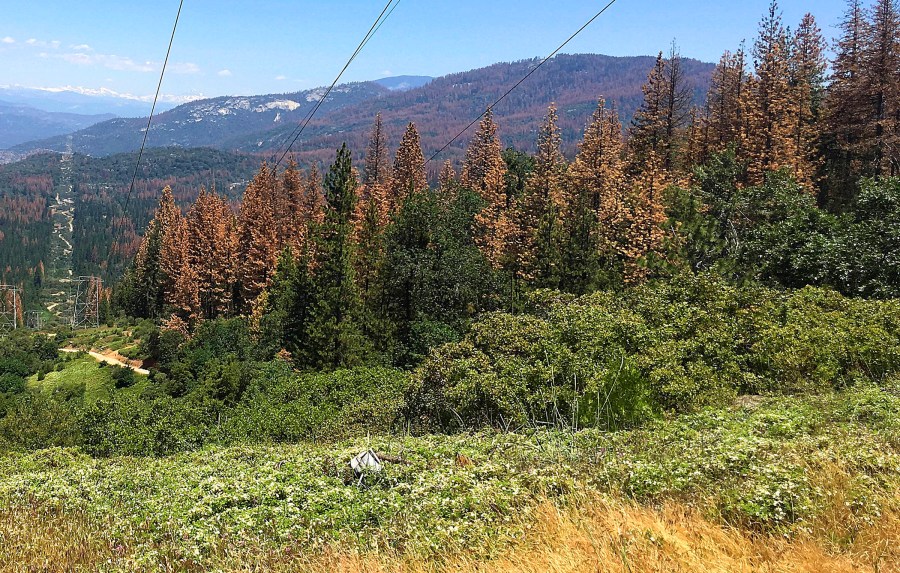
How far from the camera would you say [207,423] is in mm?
18047

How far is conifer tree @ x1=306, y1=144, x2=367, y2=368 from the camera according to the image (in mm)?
28391

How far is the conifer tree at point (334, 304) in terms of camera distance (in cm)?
2839

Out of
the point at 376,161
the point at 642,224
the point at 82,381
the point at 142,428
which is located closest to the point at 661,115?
the point at 642,224

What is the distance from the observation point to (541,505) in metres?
5.07

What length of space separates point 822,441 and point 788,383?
6230 millimetres

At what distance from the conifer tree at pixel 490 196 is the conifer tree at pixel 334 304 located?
8154 mm

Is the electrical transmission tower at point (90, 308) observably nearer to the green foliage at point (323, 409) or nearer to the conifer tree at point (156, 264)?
the conifer tree at point (156, 264)

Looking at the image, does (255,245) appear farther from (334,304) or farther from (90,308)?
(90,308)

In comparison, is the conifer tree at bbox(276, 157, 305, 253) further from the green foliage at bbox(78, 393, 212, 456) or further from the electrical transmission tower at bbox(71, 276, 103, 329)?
the electrical transmission tower at bbox(71, 276, 103, 329)

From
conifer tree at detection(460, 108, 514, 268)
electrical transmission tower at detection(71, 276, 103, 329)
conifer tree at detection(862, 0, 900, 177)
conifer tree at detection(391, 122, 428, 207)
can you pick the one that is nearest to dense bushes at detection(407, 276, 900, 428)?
conifer tree at detection(460, 108, 514, 268)

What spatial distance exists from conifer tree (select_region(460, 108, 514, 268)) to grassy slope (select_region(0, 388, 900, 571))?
23338mm

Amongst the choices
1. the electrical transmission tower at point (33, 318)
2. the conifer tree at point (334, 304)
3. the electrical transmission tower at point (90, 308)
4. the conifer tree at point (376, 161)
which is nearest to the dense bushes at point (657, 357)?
the conifer tree at point (334, 304)

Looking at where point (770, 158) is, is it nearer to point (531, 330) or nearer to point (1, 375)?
point (531, 330)

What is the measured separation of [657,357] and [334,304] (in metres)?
20.6
